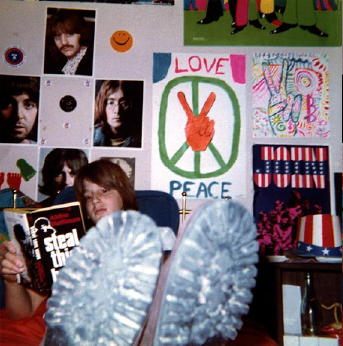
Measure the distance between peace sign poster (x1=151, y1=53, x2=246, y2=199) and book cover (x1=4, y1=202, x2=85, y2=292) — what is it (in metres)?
0.36

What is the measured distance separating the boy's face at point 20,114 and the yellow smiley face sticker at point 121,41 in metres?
0.23

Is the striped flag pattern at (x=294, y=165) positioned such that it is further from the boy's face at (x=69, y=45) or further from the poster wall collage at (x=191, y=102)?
the boy's face at (x=69, y=45)

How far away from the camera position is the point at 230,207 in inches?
16.3

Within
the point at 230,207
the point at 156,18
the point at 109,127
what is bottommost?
the point at 230,207

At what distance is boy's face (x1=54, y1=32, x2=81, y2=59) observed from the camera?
100 centimetres

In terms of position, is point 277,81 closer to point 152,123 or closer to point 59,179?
point 152,123

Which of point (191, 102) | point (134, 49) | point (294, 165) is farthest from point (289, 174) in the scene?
point (134, 49)

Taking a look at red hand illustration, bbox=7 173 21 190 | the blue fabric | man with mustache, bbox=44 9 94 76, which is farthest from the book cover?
man with mustache, bbox=44 9 94 76

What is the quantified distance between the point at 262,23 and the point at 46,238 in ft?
2.35

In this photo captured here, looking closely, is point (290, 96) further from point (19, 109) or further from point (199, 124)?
point (19, 109)

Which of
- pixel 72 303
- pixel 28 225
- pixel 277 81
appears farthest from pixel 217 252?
pixel 277 81

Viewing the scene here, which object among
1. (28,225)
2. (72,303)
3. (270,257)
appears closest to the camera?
(72,303)

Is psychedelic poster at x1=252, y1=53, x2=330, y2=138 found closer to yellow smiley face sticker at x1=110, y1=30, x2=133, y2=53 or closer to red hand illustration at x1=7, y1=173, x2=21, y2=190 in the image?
yellow smiley face sticker at x1=110, y1=30, x2=133, y2=53

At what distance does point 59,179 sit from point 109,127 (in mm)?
167
